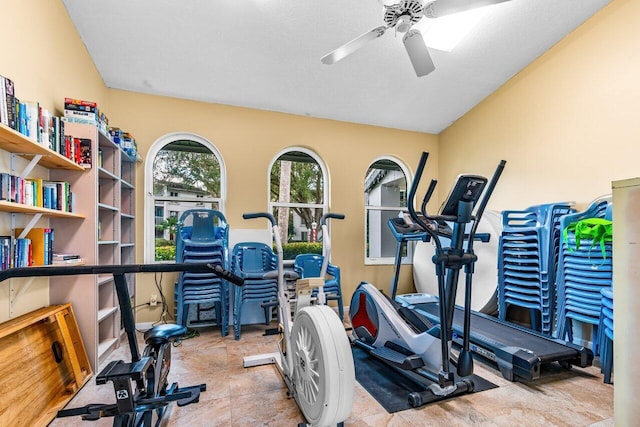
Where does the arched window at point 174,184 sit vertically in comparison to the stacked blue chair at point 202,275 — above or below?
above

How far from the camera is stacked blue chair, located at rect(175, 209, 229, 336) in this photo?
126 inches

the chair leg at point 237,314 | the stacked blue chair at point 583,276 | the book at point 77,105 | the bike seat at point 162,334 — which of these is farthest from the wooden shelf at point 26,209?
the stacked blue chair at point 583,276

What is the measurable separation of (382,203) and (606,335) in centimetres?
303

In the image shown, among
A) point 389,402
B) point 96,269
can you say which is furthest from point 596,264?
point 96,269

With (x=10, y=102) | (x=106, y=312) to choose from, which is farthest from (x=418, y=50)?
(x=106, y=312)

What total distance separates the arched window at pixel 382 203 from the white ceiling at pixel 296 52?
3.07ft

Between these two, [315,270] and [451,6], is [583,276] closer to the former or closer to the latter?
[451,6]

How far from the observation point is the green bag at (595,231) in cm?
239

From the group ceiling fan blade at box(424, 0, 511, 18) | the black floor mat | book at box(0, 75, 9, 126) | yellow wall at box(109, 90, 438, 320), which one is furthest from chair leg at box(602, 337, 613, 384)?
book at box(0, 75, 9, 126)

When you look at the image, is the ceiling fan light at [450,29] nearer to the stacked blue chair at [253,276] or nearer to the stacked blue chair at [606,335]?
the stacked blue chair at [606,335]

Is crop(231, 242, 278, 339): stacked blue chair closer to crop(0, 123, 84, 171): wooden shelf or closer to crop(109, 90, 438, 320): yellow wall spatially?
crop(109, 90, 438, 320): yellow wall

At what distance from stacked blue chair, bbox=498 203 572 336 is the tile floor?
2.13 ft

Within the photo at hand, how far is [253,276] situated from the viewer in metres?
3.13

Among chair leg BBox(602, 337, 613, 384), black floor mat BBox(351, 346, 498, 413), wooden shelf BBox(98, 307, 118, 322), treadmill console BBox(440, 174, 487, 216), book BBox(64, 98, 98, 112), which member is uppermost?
book BBox(64, 98, 98, 112)
